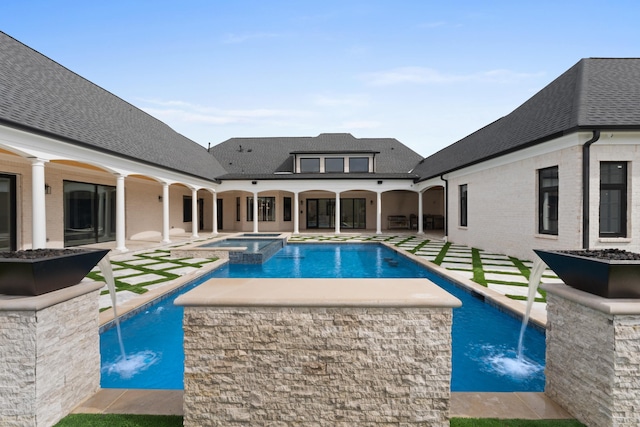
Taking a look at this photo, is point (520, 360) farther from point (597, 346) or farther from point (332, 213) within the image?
point (332, 213)

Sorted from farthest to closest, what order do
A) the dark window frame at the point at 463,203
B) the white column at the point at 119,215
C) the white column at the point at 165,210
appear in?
the white column at the point at 165,210 → the dark window frame at the point at 463,203 → the white column at the point at 119,215

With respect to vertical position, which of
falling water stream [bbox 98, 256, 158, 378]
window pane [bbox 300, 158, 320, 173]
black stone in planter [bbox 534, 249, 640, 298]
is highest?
window pane [bbox 300, 158, 320, 173]

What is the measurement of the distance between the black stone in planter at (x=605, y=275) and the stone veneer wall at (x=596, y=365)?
0.12 metres

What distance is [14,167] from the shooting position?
387 inches

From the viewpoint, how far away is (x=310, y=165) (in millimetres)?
22750

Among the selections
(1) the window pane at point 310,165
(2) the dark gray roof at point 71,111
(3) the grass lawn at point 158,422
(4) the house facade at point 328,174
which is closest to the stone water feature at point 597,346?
(3) the grass lawn at point 158,422

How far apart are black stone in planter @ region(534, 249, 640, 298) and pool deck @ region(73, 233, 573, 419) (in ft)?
3.65

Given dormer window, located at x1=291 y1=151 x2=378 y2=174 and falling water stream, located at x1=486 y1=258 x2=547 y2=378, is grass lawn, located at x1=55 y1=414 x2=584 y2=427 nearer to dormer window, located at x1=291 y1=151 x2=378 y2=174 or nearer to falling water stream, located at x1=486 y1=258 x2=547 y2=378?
falling water stream, located at x1=486 y1=258 x2=547 y2=378

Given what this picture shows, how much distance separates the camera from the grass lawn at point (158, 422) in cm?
246

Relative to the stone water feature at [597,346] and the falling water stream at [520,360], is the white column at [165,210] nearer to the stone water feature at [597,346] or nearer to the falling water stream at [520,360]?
the falling water stream at [520,360]

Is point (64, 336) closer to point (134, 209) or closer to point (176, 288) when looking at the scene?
point (176, 288)

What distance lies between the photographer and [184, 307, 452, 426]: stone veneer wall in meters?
2.36

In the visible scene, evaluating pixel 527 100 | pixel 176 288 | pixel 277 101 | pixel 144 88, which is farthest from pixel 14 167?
pixel 527 100

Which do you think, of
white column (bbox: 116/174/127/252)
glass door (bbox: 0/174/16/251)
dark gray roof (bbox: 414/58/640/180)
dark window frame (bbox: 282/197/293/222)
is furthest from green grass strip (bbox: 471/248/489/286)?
dark window frame (bbox: 282/197/293/222)
